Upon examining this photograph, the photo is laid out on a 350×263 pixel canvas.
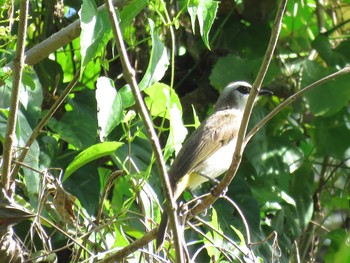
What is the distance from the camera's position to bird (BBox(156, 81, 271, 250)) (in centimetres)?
358

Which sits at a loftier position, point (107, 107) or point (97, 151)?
point (107, 107)

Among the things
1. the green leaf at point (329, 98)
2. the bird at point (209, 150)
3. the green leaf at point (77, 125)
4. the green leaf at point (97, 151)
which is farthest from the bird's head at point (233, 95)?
the green leaf at point (97, 151)

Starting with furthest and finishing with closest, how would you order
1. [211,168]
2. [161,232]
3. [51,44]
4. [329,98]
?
[329,98] → [211,168] → [51,44] → [161,232]

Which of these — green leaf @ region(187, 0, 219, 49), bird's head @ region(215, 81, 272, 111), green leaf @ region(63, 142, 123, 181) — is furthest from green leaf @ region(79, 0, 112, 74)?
bird's head @ region(215, 81, 272, 111)

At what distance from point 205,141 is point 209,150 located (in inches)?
2.7

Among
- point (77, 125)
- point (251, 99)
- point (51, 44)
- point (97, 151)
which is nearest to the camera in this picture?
point (251, 99)

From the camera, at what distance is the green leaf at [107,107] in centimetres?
230

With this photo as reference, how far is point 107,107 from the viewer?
2332 mm

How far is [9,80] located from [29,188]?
498 millimetres

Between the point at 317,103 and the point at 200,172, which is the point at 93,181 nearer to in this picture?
the point at 200,172

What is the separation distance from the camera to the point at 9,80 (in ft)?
9.04

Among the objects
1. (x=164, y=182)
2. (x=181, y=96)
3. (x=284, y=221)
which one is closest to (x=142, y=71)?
(x=181, y=96)

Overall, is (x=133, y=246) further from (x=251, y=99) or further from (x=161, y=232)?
(x=251, y=99)

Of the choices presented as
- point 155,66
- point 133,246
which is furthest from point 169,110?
point 133,246
